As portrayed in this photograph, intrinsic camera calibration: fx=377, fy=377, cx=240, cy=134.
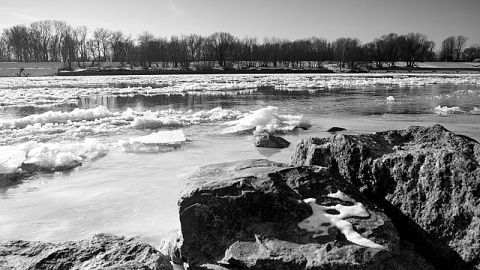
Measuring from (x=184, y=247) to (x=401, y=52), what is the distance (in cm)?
10416

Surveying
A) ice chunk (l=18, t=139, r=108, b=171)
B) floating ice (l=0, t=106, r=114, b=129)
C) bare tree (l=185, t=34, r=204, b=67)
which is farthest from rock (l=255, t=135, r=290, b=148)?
bare tree (l=185, t=34, r=204, b=67)

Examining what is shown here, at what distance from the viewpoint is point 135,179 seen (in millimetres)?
5441

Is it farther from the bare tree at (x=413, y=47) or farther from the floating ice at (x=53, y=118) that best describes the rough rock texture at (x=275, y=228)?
the bare tree at (x=413, y=47)

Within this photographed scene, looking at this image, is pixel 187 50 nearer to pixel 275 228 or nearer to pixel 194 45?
pixel 194 45

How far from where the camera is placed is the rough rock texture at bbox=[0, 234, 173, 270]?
2.58m

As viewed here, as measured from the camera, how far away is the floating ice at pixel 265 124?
31.6 feet

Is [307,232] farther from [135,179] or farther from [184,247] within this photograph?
[135,179]

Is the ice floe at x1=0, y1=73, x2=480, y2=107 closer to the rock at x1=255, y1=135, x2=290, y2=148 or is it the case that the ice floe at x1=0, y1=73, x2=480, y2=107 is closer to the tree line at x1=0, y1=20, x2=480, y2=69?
the rock at x1=255, y1=135, x2=290, y2=148

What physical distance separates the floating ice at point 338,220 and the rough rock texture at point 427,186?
1.34 ft

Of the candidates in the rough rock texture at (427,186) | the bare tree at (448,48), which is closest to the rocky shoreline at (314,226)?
the rough rock texture at (427,186)

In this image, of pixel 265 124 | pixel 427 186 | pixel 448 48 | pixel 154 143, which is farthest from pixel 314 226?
pixel 448 48

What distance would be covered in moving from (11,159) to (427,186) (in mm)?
6081

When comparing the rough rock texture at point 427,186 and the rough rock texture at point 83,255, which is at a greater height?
the rough rock texture at point 427,186

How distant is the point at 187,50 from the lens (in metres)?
91.4
